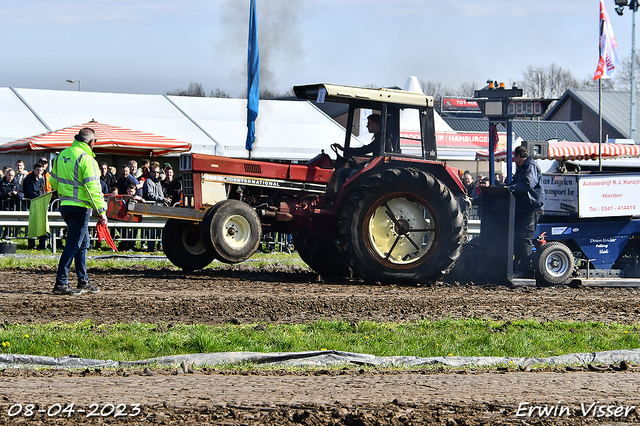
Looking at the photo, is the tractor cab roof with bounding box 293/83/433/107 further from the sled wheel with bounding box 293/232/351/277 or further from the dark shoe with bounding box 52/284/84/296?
the dark shoe with bounding box 52/284/84/296

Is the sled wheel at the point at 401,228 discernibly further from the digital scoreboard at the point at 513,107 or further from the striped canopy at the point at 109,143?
the striped canopy at the point at 109,143

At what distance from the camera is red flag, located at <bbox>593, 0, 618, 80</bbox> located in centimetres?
2094

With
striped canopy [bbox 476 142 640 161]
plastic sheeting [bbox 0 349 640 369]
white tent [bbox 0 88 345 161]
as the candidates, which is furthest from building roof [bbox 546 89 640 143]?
plastic sheeting [bbox 0 349 640 369]

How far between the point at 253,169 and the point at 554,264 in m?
4.53

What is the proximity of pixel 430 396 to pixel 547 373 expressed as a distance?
127cm

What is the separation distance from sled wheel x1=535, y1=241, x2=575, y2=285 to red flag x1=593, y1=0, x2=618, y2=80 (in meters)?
11.3

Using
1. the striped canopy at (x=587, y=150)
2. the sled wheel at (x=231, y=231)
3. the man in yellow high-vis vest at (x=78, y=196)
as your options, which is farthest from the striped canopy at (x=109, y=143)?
the striped canopy at (x=587, y=150)

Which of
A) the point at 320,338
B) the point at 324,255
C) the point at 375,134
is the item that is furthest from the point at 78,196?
the point at 375,134

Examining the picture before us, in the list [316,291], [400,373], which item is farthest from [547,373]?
[316,291]

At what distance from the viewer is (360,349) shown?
613 cm

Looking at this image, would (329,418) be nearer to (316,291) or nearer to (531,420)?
(531,420)

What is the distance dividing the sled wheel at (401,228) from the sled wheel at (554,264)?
4.68ft

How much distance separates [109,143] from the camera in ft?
53.9

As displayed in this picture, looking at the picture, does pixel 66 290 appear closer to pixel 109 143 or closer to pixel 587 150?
pixel 109 143
